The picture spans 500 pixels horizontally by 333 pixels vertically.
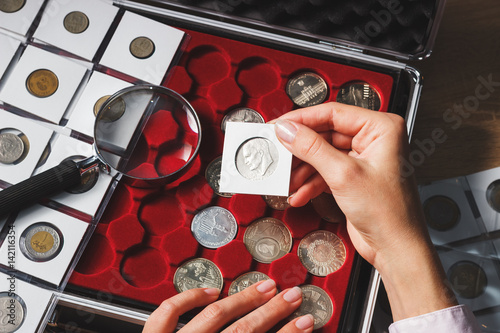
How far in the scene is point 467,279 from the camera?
1.62m

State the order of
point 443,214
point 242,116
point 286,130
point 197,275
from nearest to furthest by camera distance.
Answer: point 286,130 < point 197,275 < point 242,116 < point 443,214

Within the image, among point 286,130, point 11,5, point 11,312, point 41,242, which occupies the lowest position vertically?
point 11,312

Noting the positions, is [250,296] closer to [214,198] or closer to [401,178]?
[214,198]

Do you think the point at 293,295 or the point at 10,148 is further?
the point at 10,148

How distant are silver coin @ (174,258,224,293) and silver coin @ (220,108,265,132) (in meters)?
→ 0.45

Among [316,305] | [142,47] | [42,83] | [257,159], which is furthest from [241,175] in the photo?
[42,83]

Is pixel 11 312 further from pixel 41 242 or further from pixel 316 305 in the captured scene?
pixel 316 305

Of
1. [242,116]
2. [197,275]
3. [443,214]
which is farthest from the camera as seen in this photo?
[443,214]

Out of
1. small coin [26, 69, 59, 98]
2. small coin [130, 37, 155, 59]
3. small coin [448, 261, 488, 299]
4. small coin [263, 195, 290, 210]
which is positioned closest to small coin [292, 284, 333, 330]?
small coin [263, 195, 290, 210]

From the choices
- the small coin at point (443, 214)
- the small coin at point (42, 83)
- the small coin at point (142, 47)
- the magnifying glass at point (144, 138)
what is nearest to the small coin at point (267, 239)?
the magnifying glass at point (144, 138)

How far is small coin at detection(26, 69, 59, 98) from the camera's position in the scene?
5.00 ft

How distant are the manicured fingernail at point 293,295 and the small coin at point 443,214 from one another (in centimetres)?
59

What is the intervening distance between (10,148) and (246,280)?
34.0 inches

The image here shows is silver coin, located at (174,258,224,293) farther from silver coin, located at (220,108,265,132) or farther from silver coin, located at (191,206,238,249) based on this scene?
silver coin, located at (220,108,265,132)
